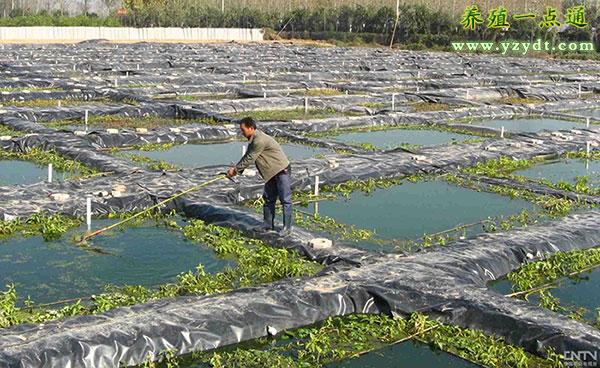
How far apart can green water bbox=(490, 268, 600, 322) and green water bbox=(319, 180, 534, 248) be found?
6.18 ft

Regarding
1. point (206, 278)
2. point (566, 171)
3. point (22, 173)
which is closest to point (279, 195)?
point (206, 278)

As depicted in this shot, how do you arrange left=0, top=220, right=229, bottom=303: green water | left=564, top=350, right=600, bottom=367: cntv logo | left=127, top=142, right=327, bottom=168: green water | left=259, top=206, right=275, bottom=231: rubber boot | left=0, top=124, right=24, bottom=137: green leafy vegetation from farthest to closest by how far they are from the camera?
left=0, top=124, right=24, bottom=137: green leafy vegetation → left=127, top=142, right=327, bottom=168: green water → left=259, top=206, right=275, bottom=231: rubber boot → left=0, top=220, right=229, bottom=303: green water → left=564, top=350, right=600, bottom=367: cntv logo

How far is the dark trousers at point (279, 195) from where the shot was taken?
348 inches

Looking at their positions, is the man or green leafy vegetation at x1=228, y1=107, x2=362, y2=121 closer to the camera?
the man

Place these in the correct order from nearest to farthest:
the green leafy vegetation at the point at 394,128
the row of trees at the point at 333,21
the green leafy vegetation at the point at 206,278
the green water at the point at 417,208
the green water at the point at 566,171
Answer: the green leafy vegetation at the point at 206,278 → the green water at the point at 417,208 → the green water at the point at 566,171 → the green leafy vegetation at the point at 394,128 → the row of trees at the point at 333,21

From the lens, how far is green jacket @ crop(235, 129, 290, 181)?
8633 millimetres

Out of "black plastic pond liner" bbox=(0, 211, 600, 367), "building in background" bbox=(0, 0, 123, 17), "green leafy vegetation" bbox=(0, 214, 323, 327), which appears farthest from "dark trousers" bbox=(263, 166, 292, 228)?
"building in background" bbox=(0, 0, 123, 17)

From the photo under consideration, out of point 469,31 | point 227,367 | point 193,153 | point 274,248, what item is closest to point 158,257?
point 274,248

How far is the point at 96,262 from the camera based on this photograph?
8.44 m

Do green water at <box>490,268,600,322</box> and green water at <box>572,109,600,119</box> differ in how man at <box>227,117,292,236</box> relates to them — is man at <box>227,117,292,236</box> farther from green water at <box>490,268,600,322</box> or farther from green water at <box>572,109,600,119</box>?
green water at <box>572,109,600,119</box>

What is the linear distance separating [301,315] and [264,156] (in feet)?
7.93

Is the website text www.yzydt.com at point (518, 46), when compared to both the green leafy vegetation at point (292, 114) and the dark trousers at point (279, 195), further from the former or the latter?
the dark trousers at point (279, 195)

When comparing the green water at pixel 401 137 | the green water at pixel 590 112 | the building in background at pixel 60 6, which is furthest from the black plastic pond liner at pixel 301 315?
the building in background at pixel 60 6

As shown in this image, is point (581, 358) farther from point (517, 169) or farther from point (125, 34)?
point (125, 34)
